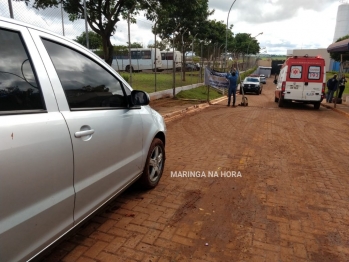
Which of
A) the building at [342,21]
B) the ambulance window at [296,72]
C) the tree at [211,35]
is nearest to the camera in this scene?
the ambulance window at [296,72]

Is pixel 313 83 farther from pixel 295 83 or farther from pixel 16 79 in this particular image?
pixel 16 79

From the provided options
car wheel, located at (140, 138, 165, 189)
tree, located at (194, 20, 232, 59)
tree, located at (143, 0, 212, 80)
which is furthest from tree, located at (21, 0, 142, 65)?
tree, located at (194, 20, 232, 59)

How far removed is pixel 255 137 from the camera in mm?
7039

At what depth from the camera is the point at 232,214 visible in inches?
123

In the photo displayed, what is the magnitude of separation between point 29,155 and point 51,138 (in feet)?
0.66

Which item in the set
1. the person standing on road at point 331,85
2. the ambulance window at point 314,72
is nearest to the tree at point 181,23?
the ambulance window at point 314,72

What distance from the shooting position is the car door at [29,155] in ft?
4.80

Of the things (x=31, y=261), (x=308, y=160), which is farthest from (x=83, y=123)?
(x=308, y=160)

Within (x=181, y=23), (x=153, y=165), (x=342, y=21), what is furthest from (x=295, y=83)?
(x=342, y=21)

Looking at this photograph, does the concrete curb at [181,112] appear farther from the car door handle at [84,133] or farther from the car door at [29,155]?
the car door at [29,155]

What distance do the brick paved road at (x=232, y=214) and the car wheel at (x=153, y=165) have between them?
6.3 inches

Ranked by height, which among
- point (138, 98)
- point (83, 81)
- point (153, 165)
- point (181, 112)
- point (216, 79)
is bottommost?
point (181, 112)

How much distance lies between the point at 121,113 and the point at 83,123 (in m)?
0.64

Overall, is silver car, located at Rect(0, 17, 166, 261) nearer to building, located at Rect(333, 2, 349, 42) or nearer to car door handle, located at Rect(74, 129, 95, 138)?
car door handle, located at Rect(74, 129, 95, 138)
